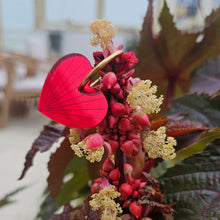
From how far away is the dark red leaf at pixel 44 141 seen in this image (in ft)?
0.51

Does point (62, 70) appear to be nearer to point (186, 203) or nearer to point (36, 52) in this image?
point (186, 203)

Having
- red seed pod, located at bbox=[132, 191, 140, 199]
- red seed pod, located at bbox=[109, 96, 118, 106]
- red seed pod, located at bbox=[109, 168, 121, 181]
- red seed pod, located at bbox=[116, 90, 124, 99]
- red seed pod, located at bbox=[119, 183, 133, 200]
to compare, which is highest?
red seed pod, located at bbox=[116, 90, 124, 99]

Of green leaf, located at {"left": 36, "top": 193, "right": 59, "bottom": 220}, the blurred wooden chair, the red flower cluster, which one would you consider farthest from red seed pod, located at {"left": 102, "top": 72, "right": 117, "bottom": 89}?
the blurred wooden chair

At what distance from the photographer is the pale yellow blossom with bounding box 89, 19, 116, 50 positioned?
0.13 m

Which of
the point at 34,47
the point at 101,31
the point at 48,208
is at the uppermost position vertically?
the point at 34,47

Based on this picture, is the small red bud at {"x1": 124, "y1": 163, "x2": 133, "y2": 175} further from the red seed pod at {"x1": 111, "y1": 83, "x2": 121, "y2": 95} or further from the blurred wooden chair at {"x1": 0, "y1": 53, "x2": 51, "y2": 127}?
the blurred wooden chair at {"x1": 0, "y1": 53, "x2": 51, "y2": 127}

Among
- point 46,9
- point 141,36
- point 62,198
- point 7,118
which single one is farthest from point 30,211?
point 46,9

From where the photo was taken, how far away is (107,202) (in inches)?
4.9

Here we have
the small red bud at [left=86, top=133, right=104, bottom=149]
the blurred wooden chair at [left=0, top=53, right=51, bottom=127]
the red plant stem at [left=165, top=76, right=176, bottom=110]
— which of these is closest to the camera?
the small red bud at [left=86, top=133, right=104, bottom=149]

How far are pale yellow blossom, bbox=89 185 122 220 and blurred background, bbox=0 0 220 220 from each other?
0.04 meters

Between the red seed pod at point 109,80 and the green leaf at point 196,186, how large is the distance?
0.07 metres

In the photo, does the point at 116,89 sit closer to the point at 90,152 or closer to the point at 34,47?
the point at 90,152

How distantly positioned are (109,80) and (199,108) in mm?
104

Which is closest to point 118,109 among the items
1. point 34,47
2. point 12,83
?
point 12,83
